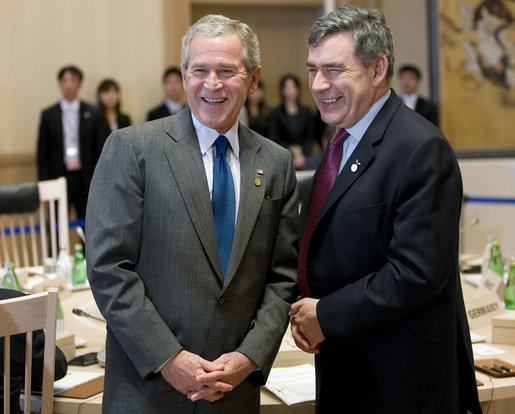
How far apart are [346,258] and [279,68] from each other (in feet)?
25.8

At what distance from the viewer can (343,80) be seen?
1991 millimetres

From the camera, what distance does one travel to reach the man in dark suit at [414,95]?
784 cm

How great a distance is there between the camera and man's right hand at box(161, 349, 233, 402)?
1950 millimetres

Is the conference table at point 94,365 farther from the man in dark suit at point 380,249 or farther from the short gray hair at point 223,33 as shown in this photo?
the short gray hair at point 223,33

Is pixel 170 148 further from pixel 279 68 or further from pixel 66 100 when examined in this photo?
pixel 279 68

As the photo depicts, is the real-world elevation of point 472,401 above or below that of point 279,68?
below

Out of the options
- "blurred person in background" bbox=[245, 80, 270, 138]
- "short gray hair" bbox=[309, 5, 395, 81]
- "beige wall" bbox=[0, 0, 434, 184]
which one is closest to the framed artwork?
"beige wall" bbox=[0, 0, 434, 184]

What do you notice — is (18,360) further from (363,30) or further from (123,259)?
(363,30)

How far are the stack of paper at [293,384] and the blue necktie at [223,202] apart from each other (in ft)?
1.80

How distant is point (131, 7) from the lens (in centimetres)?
810

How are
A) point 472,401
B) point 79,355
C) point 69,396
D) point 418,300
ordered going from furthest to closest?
point 79,355 < point 69,396 < point 472,401 < point 418,300

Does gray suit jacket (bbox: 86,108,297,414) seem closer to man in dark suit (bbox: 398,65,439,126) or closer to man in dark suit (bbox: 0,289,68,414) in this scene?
man in dark suit (bbox: 0,289,68,414)

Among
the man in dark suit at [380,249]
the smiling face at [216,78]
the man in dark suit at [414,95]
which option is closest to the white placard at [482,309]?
the man in dark suit at [380,249]

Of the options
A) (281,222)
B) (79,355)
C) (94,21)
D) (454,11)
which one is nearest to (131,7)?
(94,21)
